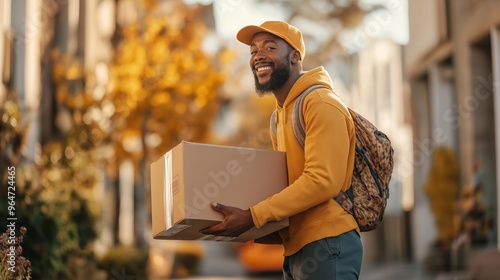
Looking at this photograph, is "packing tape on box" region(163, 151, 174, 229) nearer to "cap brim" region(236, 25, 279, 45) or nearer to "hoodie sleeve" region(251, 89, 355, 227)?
"hoodie sleeve" region(251, 89, 355, 227)

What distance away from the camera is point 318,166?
15.0 ft

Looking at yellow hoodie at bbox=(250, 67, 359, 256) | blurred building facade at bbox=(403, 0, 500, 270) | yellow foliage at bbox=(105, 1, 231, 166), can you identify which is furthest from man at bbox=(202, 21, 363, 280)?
yellow foliage at bbox=(105, 1, 231, 166)

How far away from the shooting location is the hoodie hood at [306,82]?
4809mm

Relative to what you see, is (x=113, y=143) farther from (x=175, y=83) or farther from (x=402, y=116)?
(x=402, y=116)

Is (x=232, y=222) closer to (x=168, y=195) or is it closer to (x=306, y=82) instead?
(x=168, y=195)

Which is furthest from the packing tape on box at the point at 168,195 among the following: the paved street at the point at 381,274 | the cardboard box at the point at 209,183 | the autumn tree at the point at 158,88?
the paved street at the point at 381,274

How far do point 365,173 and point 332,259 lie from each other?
440 millimetres

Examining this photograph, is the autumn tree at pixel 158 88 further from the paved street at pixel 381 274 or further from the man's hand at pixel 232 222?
the man's hand at pixel 232 222

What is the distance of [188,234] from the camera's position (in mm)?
4840

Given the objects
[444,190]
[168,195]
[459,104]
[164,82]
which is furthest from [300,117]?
[444,190]

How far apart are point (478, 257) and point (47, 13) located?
857 cm

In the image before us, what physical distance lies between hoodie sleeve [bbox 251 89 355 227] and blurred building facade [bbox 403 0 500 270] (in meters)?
14.4

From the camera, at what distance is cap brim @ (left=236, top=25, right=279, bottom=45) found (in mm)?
4883

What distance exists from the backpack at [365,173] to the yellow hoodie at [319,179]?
0.04 metres
